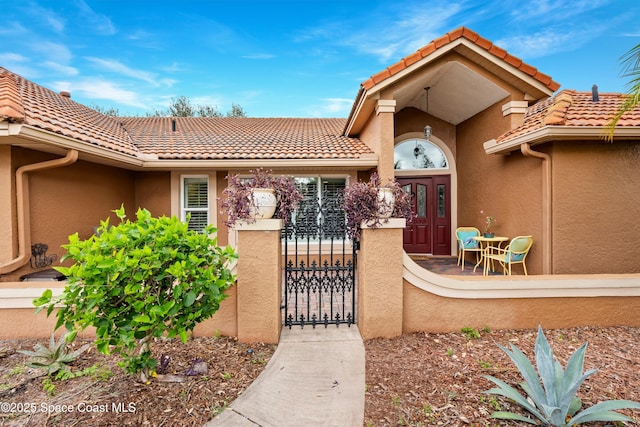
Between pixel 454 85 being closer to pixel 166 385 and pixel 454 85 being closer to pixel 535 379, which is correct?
pixel 535 379

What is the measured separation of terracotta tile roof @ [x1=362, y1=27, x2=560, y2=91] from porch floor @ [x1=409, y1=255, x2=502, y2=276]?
15.6 ft

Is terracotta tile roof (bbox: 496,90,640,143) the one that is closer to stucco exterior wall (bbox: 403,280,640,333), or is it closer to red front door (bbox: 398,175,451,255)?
red front door (bbox: 398,175,451,255)

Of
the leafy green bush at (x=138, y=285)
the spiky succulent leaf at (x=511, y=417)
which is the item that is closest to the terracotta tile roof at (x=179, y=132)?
the leafy green bush at (x=138, y=285)

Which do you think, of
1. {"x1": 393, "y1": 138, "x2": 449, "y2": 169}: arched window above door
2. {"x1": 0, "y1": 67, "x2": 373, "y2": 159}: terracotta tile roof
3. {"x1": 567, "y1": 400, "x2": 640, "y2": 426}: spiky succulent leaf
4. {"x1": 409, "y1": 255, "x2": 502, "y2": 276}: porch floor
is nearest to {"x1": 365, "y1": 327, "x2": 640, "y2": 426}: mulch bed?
{"x1": 567, "y1": 400, "x2": 640, "y2": 426}: spiky succulent leaf

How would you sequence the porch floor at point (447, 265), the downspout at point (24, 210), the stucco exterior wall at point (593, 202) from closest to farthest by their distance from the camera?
the downspout at point (24, 210), the stucco exterior wall at point (593, 202), the porch floor at point (447, 265)

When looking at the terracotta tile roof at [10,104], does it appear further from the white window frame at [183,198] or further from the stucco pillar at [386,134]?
the stucco pillar at [386,134]

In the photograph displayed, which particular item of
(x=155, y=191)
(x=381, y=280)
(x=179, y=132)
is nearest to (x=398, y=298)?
(x=381, y=280)

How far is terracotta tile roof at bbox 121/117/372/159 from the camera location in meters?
7.75

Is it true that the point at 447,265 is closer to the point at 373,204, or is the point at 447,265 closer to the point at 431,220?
the point at 431,220

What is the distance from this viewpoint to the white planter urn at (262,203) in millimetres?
3783

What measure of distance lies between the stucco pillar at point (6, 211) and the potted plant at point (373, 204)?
19.1ft

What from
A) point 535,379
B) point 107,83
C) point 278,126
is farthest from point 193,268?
point 107,83

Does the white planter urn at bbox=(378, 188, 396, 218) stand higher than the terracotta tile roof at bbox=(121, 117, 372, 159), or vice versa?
the terracotta tile roof at bbox=(121, 117, 372, 159)

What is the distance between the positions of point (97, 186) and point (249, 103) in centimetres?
2122
